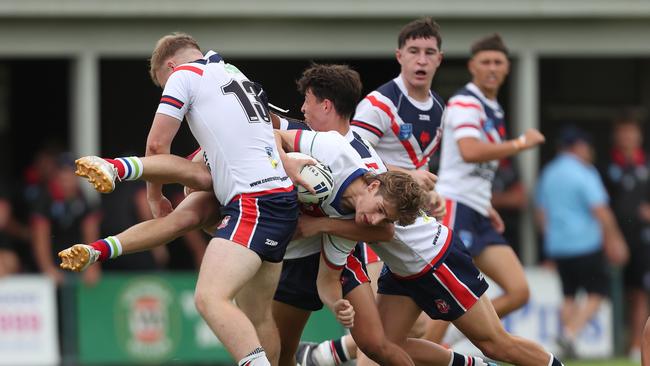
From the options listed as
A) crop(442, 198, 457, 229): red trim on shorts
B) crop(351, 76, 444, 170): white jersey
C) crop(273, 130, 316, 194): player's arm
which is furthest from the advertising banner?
crop(273, 130, 316, 194): player's arm

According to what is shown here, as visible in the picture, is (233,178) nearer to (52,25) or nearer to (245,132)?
(245,132)

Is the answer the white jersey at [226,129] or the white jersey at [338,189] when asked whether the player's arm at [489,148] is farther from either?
the white jersey at [226,129]

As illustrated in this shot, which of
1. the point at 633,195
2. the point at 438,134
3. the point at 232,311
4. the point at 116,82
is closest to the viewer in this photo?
the point at 232,311

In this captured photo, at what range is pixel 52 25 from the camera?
597 inches

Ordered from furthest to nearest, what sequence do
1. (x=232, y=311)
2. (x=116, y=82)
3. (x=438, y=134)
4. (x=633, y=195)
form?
(x=116, y=82), (x=633, y=195), (x=438, y=134), (x=232, y=311)

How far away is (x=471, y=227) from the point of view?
33.1ft

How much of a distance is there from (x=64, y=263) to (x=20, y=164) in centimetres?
1135

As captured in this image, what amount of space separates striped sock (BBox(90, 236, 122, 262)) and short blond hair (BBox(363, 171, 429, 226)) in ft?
4.67

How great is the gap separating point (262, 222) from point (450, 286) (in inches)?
46.8

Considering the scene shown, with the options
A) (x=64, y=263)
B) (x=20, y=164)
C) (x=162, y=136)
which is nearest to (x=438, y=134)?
(x=162, y=136)

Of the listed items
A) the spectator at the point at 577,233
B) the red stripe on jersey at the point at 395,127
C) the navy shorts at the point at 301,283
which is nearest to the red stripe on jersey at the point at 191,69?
the navy shorts at the point at 301,283

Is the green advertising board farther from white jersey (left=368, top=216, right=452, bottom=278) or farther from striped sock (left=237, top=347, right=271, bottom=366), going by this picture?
striped sock (left=237, top=347, right=271, bottom=366)

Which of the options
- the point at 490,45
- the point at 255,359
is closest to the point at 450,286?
the point at 255,359

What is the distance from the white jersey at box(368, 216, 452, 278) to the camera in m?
7.96
